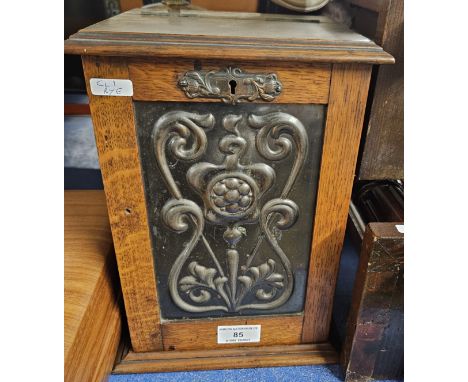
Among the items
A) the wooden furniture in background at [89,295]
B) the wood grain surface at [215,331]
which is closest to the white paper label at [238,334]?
the wood grain surface at [215,331]

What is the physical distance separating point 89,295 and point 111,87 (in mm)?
379

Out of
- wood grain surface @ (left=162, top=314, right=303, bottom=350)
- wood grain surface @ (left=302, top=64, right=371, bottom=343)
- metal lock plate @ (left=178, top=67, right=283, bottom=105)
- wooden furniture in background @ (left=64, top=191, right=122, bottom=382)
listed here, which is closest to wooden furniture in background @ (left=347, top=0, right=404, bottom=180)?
wood grain surface @ (left=302, top=64, right=371, bottom=343)

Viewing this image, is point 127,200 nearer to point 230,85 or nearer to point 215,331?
point 230,85

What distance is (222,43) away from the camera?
1.94 feet

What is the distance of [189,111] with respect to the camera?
2.09 feet

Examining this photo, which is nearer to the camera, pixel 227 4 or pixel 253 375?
pixel 253 375

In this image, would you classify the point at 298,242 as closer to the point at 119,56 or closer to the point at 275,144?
the point at 275,144

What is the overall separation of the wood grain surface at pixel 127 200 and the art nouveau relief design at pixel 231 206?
0.15ft

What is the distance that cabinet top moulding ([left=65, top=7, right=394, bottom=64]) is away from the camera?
0.57 m

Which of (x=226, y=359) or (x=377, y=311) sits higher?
(x=377, y=311)

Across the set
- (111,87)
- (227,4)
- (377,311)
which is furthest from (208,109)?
(227,4)

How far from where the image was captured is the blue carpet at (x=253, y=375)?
850mm

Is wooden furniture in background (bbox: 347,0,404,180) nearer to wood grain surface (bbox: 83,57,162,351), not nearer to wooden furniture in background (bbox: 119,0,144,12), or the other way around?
Result: wood grain surface (bbox: 83,57,162,351)

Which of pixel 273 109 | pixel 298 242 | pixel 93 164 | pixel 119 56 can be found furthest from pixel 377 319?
pixel 93 164
